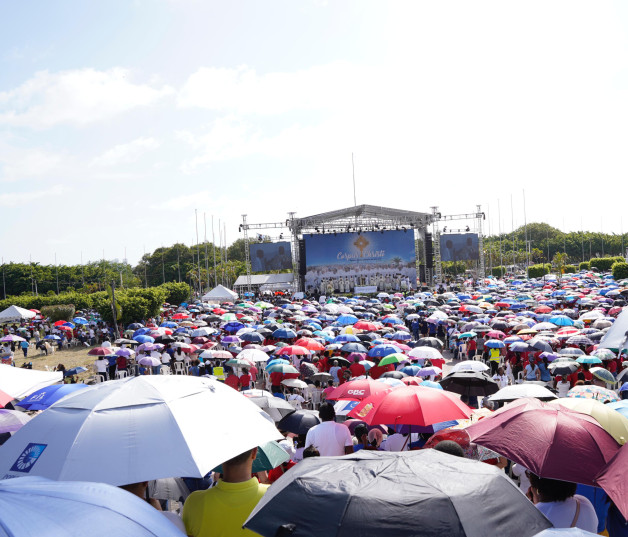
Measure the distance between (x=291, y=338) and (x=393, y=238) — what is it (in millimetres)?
28333

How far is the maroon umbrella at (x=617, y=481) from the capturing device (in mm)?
2914

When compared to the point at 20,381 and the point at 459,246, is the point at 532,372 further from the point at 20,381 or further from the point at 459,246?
the point at 459,246

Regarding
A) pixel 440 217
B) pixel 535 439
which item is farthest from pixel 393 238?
pixel 535 439

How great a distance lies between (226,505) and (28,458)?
3.56 ft

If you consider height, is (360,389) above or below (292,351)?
above

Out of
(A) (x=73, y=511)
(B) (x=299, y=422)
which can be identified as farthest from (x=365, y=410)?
(A) (x=73, y=511)

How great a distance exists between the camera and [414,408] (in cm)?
582

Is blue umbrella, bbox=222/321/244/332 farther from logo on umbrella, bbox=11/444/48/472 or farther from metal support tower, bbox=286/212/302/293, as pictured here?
metal support tower, bbox=286/212/302/293

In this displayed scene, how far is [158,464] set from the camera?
289cm

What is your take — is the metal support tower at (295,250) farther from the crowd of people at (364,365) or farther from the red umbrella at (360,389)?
the red umbrella at (360,389)

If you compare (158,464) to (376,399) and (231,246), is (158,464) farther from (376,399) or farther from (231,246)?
(231,246)

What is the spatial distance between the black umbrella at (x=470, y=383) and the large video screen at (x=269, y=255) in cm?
3550

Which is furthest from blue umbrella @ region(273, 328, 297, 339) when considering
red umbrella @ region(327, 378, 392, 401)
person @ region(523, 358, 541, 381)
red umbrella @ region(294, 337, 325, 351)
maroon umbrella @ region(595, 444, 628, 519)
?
maroon umbrella @ region(595, 444, 628, 519)

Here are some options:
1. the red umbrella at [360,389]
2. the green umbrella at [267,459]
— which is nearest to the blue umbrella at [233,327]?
the red umbrella at [360,389]
